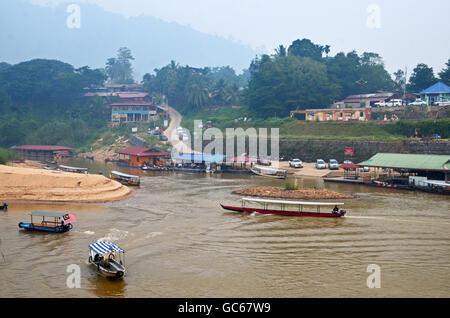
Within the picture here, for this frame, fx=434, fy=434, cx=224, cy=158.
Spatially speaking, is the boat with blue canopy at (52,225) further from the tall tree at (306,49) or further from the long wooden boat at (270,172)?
the tall tree at (306,49)

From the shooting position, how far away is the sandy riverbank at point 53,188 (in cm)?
3528

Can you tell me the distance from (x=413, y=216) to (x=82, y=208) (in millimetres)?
23974

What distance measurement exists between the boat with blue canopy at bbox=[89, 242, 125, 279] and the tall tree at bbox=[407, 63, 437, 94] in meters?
68.1

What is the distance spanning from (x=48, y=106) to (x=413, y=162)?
273ft

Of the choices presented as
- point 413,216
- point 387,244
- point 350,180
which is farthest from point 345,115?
point 387,244

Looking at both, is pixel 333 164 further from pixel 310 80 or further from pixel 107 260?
pixel 107 260

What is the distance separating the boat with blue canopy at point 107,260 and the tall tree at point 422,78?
68056 millimetres

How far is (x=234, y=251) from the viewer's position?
22.5 metres

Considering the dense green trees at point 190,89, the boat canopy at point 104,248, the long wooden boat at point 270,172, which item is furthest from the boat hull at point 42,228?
the dense green trees at point 190,89

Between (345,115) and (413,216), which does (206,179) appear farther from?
(345,115)

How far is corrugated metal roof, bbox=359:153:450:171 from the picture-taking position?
39031 mm

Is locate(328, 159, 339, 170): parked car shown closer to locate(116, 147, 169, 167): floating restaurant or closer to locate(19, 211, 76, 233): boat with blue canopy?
locate(116, 147, 169, 167): floating restaurant

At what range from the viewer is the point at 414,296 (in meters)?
17.7

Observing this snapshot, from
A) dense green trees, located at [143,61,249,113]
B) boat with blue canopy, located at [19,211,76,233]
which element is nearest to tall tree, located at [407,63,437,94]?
dense green trees, located at [143,61,249,113]
